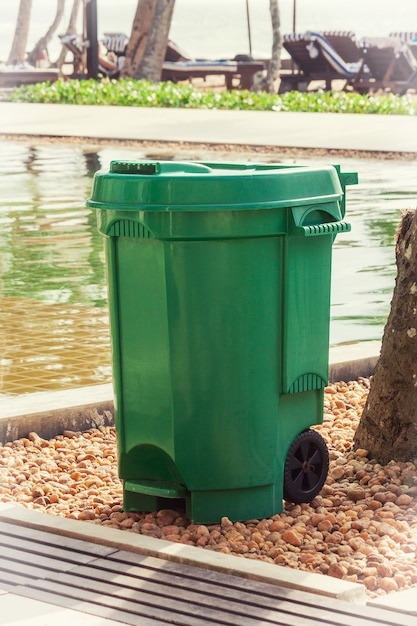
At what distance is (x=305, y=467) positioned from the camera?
13.4ft

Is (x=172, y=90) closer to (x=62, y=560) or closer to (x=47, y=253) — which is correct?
(x=47, y=253)

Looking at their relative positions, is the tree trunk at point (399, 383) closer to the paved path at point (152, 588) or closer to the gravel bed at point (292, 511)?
the gravel bed at point (292, 511)

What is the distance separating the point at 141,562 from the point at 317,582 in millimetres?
508

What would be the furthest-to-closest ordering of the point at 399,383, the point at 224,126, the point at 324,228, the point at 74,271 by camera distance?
the point at 224,126, the point at 74,271, the point at 399,383, the point at 324,228

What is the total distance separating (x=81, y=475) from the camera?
464cm

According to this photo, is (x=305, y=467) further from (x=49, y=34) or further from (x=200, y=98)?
(x=49, y=34)

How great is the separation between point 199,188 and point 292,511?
3.61ft

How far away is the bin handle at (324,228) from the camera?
3.80 meters

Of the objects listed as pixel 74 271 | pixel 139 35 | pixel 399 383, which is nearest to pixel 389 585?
pixel 399 383

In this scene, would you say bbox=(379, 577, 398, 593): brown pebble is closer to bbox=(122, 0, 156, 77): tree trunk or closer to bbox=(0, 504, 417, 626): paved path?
bbox=(0, 504, 417, 626): paved path

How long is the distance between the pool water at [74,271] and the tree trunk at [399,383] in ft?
6.02

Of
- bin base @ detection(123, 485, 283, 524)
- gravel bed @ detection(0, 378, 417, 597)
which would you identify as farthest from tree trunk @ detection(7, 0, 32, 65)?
bin base @ detection(123, 485, 283, 524)

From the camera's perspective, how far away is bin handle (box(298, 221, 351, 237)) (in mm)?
3799

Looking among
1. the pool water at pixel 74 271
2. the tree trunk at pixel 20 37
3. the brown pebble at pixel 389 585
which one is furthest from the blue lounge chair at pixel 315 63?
the brown pebble at pixel 389 585
